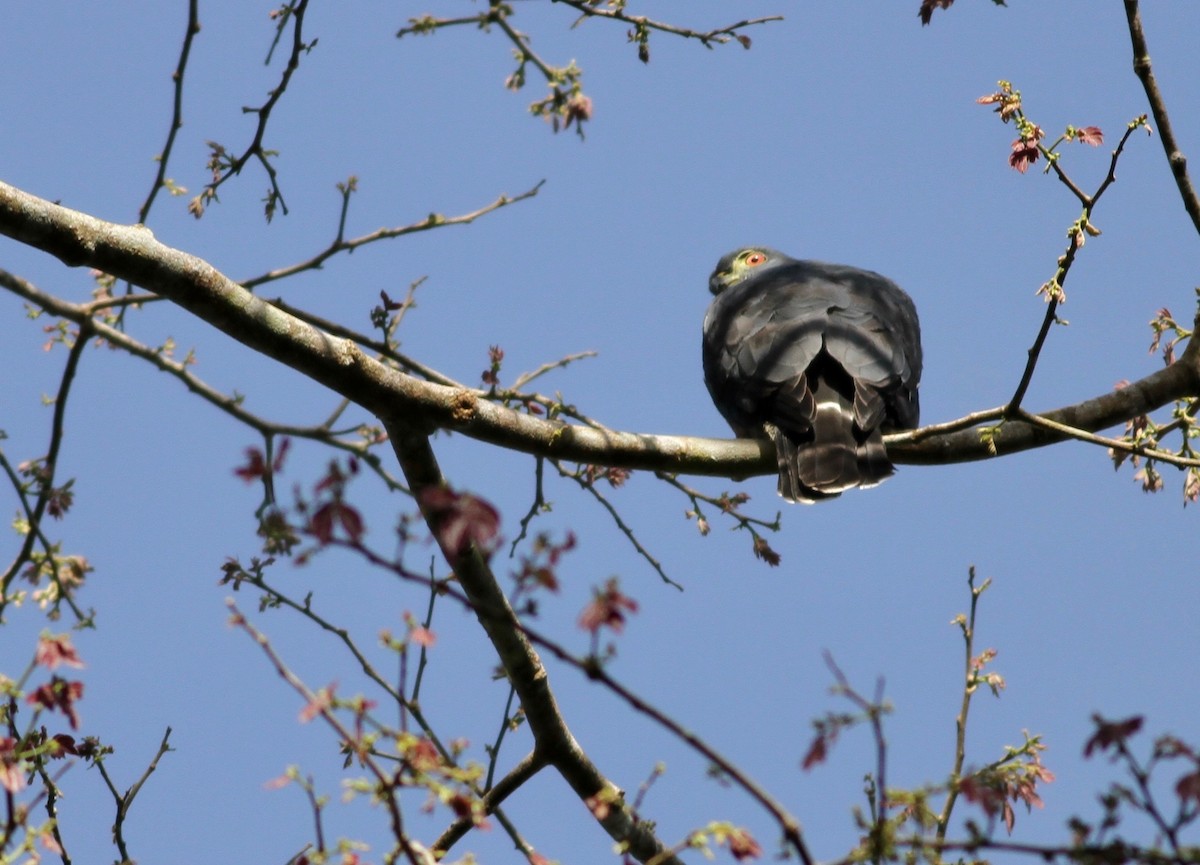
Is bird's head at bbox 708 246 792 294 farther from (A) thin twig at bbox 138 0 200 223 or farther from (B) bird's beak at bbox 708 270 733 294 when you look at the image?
(A) thin twig at bbox 138 0 200 223

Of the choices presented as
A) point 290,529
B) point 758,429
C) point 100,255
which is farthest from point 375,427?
point 290,529

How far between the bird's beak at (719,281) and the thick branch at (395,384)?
395 centimetres

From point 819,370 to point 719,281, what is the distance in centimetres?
309

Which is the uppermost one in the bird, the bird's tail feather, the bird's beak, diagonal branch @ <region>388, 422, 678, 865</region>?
the bird's beak

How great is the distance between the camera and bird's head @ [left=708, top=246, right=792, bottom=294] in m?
7.62

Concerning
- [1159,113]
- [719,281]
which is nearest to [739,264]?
[719,281]

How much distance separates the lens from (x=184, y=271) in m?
3.14

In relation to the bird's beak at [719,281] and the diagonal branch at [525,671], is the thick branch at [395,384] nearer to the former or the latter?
the diagonal branch at [525,671]

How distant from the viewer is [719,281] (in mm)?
7652

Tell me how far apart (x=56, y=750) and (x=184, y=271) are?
3.90 ft

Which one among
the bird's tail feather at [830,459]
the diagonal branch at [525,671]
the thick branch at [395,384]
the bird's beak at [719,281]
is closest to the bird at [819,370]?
the bird's tail feather at [830,459]

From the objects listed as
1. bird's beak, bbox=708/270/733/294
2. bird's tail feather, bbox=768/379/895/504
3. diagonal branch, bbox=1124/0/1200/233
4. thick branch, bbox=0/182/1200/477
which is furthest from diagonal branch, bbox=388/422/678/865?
bird's beak, bbox=708/270/733/294

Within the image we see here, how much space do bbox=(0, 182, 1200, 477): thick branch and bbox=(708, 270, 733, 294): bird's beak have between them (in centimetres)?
395

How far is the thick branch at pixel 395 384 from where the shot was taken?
3053 millimetres
